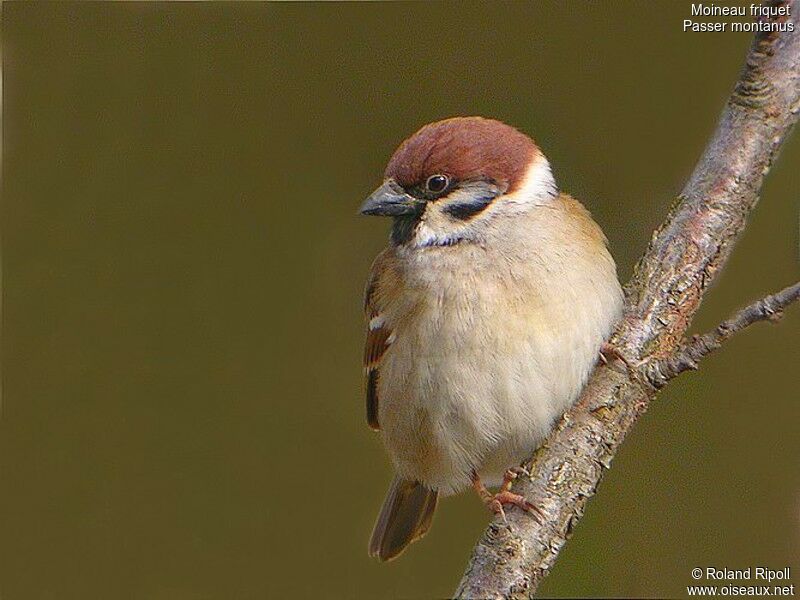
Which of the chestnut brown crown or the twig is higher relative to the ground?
the chestnut brown crown

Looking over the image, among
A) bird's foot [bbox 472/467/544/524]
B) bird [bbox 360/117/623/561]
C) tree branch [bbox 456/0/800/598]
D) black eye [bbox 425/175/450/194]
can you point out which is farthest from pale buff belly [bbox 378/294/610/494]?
black eye [bbox 425/175/450/194]

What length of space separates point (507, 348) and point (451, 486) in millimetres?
713

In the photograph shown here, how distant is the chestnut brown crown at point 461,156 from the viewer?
3.11 metres

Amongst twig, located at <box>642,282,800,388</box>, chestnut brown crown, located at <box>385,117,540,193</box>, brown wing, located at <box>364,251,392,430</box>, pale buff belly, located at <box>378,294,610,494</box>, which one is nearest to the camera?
twig, located at <box>642,282,800,388</box>

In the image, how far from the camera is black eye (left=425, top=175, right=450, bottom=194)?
312 cm

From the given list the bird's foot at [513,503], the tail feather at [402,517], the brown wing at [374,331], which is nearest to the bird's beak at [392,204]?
the brown wing at [374,331]

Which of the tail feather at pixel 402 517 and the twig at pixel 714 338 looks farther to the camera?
the tail feather at pixel 402 517

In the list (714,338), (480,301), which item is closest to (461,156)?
(480,301)

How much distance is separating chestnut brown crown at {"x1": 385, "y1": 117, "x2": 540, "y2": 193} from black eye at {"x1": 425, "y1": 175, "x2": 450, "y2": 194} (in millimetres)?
13

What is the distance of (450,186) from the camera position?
3145 mm

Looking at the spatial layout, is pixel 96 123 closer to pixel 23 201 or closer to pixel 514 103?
pixel 23 201

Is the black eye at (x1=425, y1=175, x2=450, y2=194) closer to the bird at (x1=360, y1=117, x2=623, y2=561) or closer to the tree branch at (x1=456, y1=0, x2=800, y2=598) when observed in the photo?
the bird at (x1=360, y1=117, x2=623, y2=561)

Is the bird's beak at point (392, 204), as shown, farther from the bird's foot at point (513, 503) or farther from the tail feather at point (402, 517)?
the tail feather at point (402, 517)

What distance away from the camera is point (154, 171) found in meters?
4.96
